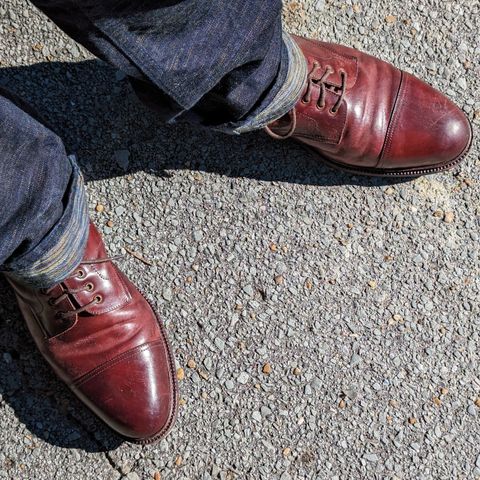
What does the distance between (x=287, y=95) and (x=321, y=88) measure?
22cm

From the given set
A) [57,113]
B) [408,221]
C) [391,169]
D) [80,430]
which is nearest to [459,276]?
[408,221]

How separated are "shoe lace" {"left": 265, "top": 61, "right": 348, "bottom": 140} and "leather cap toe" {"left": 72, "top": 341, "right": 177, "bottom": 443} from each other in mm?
817

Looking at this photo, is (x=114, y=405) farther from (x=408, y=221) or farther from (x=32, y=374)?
(x=408, y=221)

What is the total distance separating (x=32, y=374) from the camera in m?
2.14

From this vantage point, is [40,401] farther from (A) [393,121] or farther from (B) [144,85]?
(A) [393,121]

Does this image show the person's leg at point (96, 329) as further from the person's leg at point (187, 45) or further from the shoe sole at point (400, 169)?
the shoe sole at point (400, 169)

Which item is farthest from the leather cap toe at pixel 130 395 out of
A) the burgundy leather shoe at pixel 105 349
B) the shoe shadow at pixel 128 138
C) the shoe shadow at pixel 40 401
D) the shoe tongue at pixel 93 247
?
the shoe shadow at pixel 128 138

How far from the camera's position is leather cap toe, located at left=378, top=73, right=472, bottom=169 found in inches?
84.2

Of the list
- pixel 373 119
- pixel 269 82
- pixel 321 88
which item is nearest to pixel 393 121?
pixel 373 119

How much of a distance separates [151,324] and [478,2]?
5.34 feet

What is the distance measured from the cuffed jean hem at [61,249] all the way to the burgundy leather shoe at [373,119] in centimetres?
64

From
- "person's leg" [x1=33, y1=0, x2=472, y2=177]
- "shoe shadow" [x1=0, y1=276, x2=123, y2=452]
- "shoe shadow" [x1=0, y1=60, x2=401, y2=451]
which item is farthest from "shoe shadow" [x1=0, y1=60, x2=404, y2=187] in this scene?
"shoe shadow" [x1=0, y1=276, x2=123, y2=452]

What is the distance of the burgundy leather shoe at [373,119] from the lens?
2080 millimetres

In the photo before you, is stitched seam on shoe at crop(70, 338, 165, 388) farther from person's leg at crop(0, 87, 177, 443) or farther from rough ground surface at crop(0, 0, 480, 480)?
rough ground surface at crop(0, 0, 480, 480)
